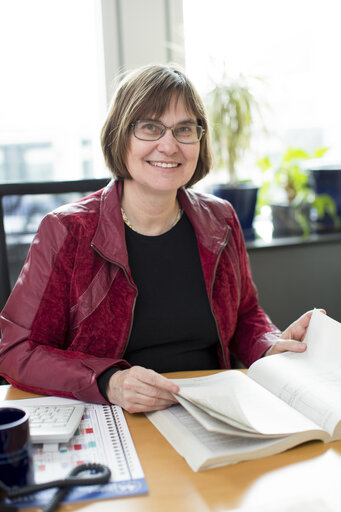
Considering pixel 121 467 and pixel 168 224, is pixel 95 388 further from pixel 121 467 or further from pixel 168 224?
pixel 168 224

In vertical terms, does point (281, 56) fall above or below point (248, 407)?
above

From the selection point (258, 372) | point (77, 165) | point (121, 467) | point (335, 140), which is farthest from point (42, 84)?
point (121, 467)

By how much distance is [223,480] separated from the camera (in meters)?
0.85

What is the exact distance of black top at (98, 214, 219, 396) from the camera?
1.44m

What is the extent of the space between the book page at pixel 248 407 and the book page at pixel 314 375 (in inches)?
1.4

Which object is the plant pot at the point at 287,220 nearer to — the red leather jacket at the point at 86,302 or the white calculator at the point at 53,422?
the red leather jacket at the point at 86,302

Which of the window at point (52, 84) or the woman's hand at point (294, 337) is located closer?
the woman's hand at point (294, 337)

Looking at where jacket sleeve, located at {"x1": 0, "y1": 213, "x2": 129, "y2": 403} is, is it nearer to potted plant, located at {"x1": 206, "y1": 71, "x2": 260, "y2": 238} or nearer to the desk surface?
the desk surface

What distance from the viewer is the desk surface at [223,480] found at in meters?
0.79

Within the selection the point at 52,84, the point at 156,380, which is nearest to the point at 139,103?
the point at 156,380

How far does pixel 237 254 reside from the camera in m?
1.62

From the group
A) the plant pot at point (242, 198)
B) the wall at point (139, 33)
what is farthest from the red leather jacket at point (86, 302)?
the wall at point (139, 33)

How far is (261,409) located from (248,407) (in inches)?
0.9

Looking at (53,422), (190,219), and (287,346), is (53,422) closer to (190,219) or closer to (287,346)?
(287,346)
